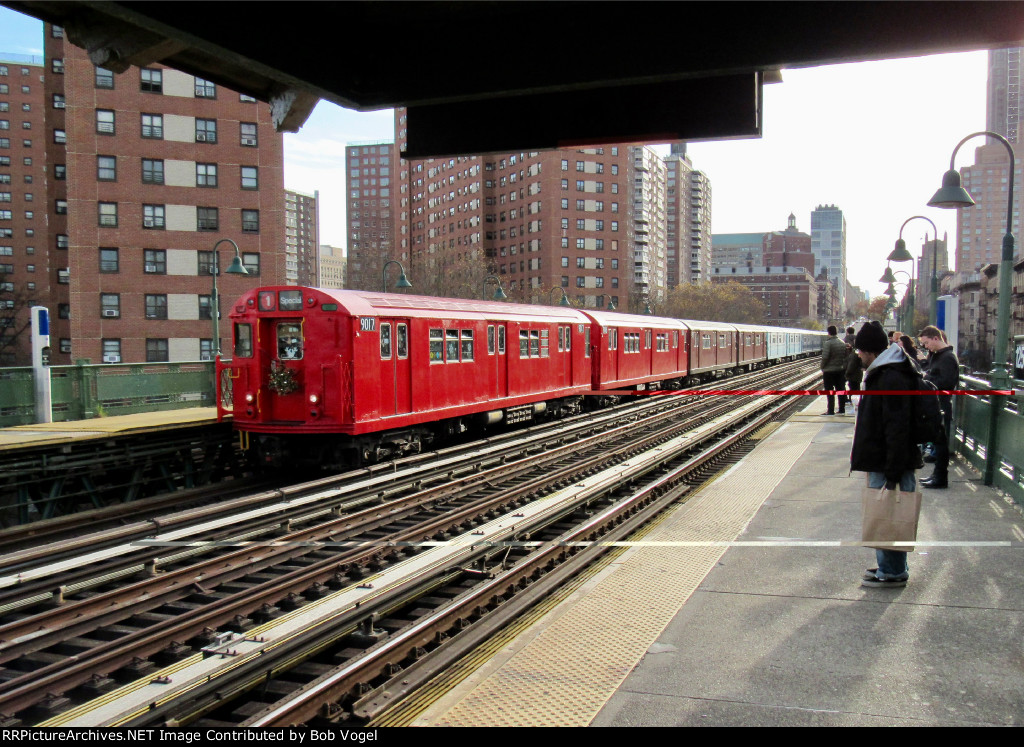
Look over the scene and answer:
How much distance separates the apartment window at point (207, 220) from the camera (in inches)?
1741

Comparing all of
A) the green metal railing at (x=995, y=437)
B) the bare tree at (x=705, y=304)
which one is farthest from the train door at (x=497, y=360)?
the bare tree at (x=705, y=304)

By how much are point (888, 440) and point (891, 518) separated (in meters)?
0.60

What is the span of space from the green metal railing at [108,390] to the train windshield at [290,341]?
18.5ft

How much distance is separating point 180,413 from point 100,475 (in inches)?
139

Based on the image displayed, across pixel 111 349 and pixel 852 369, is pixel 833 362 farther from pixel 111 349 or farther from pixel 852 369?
pixel 111 349

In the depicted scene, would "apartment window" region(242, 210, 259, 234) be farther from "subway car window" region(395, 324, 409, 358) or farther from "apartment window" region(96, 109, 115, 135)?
"subway car window" region(395, 324, 409, 358)

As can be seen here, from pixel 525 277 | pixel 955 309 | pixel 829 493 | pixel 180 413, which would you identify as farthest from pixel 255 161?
pixel 525 277

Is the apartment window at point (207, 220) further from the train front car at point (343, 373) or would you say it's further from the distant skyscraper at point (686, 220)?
the distant skyscraper at point (686, 220)

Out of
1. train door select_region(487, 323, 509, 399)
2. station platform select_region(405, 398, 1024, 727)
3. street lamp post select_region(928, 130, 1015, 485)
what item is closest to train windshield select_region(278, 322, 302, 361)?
train door select_region(487, 323, 509, 399)

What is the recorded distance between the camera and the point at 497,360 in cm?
1731

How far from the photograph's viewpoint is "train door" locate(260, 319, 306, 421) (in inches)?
510

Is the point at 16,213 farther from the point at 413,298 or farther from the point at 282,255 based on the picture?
the point at 413,298

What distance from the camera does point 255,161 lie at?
45.1 meters

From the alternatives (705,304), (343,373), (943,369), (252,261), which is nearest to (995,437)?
(943,369)
